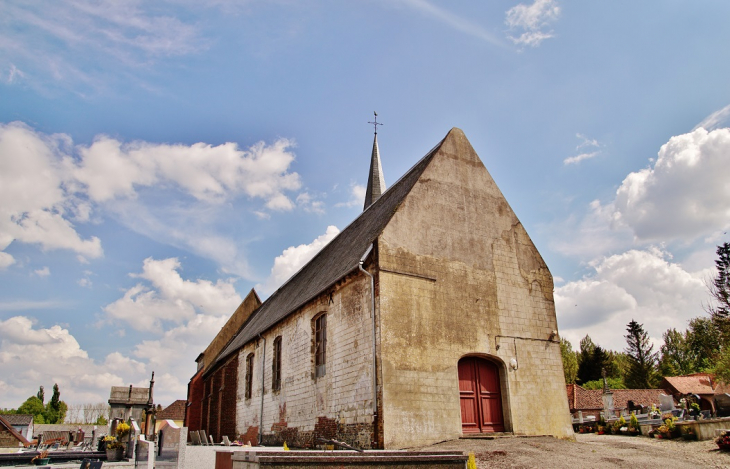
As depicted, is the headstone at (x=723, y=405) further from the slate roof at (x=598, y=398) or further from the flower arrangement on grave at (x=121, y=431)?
the flower arrangement on grave at (x=121, y=431)

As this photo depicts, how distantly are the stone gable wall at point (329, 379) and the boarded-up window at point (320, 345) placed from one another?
0.61ft

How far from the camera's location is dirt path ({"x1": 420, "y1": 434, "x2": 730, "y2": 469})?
9.56 m

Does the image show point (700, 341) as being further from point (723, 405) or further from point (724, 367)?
point (723, 405)

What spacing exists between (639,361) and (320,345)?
59.8 metres

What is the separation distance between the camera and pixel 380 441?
36.6 feet

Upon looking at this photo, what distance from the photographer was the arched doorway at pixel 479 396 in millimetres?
12977

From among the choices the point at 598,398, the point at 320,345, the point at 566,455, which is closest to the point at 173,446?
the point at 320,345

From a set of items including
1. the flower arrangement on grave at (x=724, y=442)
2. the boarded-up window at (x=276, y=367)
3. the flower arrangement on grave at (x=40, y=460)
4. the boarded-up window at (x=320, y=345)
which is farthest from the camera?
the boarded-up window at (x=276, y=367)

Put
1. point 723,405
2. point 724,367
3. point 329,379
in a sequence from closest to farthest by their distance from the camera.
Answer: point 329,379, point 723,405, point 724,367

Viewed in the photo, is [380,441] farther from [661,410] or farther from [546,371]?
[661,410]

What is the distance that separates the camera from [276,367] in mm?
19250

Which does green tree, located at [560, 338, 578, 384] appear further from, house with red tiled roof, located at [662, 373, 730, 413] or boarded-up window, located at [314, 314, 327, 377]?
boarded-up window, located at [314, 314, 327, 377]

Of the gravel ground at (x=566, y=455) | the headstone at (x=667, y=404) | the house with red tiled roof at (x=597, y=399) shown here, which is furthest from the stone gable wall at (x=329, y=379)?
the house with red tiled roof at (x=597, y=399)

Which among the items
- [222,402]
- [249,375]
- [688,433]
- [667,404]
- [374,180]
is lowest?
[688,433]
